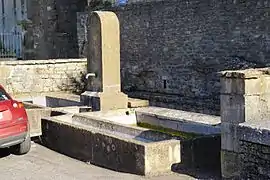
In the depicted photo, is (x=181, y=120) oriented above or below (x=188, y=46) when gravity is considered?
below

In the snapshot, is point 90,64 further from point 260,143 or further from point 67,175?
point 260,143

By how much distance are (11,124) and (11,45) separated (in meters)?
17.3

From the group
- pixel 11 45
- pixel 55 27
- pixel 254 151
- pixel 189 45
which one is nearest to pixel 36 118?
pixel 254 151

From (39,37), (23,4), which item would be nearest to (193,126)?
(39,37)

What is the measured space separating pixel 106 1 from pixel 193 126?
39.9ft

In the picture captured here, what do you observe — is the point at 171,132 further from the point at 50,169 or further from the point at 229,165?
the point at 229,165

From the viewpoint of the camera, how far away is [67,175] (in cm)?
759

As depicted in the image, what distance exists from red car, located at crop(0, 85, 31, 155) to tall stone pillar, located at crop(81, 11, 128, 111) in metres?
3.08

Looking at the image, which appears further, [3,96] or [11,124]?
[3,96]

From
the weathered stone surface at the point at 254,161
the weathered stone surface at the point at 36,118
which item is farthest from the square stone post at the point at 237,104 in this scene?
the weathered stone surface at the point at 36,118

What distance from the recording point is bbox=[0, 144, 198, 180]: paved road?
24.3 ft

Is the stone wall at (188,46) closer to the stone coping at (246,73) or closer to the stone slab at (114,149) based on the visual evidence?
the stone slab at (114,149)

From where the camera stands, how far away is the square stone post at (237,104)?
260 inches

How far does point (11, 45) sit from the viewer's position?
24938 millimetres
